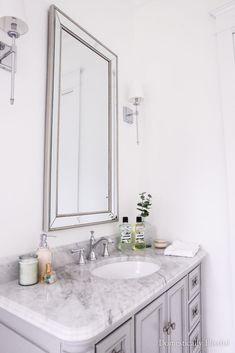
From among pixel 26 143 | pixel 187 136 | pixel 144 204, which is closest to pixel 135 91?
pixel 187 136

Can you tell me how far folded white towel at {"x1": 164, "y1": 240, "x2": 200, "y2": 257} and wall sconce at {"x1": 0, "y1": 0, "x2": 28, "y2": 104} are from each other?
3.50 feet

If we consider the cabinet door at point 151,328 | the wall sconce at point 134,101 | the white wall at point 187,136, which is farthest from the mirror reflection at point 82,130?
the cabinet door at point 151,328

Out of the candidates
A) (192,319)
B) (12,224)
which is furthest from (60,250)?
(192,319)

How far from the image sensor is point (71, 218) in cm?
119

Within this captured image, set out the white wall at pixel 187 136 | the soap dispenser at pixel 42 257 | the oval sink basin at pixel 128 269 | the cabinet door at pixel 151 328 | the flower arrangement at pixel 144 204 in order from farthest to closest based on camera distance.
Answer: the flower arrangement at pixel 144 204 < the white wall at pixel 187 136 < the oval sink basin at pixel 128 269 < the soap dispenser at pixel 42 257 < the cabinet door at pixel 151 328

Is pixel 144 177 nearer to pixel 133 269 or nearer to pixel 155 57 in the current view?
pixel 133 269

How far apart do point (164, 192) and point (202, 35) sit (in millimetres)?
1040

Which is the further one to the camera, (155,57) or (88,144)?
(155,57)

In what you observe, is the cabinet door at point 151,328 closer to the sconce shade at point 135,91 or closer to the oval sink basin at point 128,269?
the oval sink basin at point 128,269

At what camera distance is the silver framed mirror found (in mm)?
1125

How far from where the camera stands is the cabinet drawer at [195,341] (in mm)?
1254

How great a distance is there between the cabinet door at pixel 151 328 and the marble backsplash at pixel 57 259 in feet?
1.46

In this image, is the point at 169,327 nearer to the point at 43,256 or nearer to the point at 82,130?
the point at 43,256

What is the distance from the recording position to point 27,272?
88 cm
